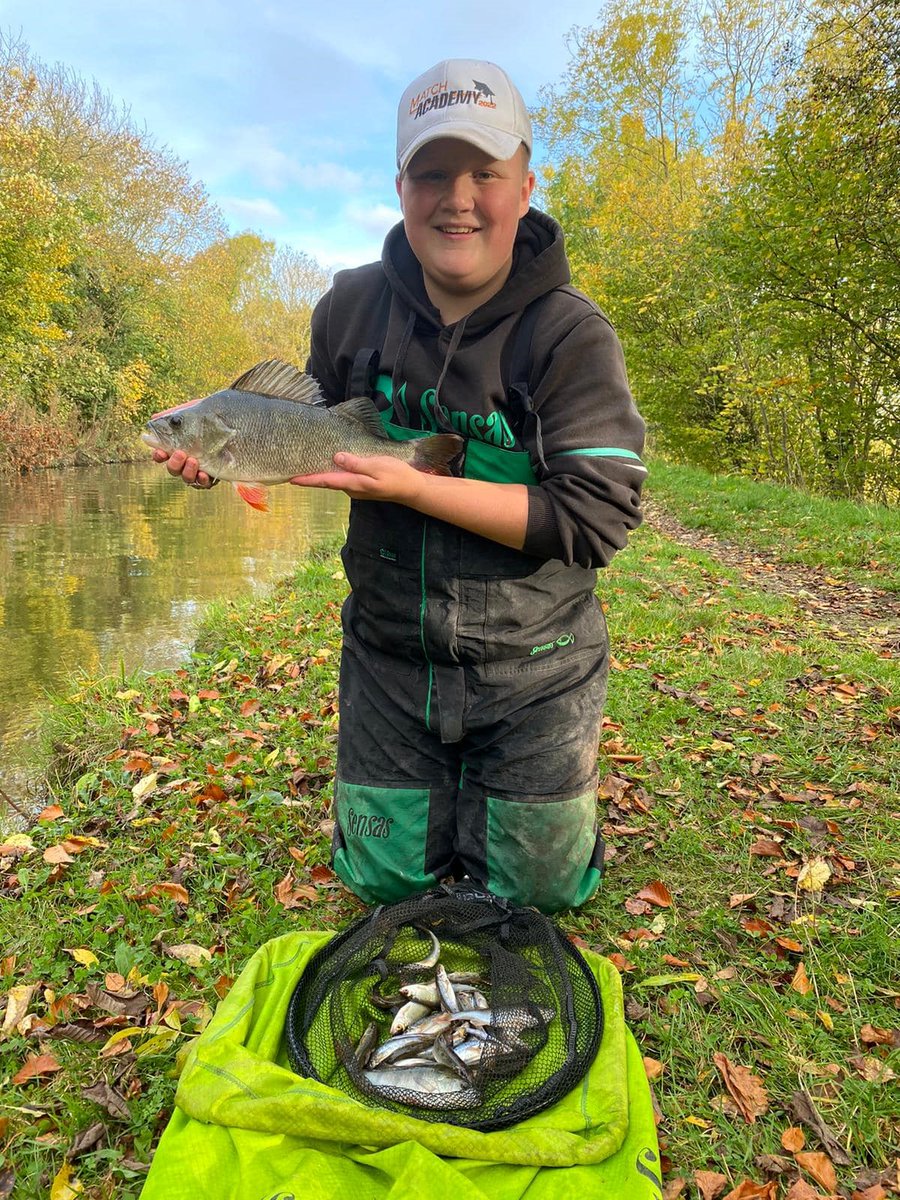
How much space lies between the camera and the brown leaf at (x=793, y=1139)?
6.56 ft

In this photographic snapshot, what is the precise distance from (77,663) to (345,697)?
4.21m

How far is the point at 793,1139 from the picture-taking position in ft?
6.61

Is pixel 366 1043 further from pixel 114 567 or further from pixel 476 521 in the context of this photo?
pixel 114 567

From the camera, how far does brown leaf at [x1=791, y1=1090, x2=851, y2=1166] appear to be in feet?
6.49

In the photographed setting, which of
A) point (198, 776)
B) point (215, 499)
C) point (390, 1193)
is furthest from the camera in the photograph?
point (215, 499)

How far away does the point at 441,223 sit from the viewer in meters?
2.61

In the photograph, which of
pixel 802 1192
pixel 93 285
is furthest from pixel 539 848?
pixel 93 285

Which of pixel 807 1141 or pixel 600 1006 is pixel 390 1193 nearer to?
pixel 600 1006

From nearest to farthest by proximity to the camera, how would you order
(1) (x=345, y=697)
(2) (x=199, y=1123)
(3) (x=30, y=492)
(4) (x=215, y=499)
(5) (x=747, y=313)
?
(2) (x=199, y=1123) < (1) (x=345, y=697) < (5) (x=747, y=313) < (3) (x=30, y=492) < (4) (x=215, y=499)

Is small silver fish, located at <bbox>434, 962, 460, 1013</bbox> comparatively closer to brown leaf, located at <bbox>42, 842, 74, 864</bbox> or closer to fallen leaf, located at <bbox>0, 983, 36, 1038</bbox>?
fallen leaf, located at <bbox>0, 983, 36, 1038</bbox>

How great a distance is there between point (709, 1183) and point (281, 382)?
2622 mm

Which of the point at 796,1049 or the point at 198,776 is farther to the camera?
the point at 198,776

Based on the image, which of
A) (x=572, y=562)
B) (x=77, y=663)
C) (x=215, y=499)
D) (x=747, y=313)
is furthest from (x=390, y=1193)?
(x=215, y=499)

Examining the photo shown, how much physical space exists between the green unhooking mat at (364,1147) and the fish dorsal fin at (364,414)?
1823 millimetres
